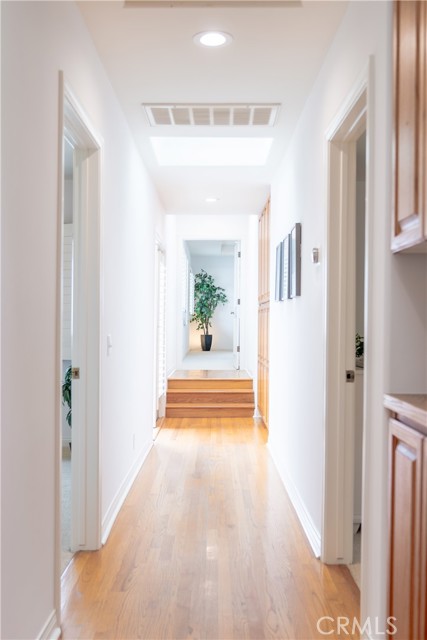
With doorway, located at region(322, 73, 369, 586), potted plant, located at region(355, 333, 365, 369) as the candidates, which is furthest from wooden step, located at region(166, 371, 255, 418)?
doorway, located at region(322, 73, 369, 586)

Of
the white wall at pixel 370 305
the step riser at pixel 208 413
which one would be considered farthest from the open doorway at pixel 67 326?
the step riser at pixel 208 413

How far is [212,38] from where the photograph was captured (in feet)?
8.05

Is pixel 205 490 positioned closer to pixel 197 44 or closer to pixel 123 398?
pixel 123 398

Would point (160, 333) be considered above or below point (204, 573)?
above

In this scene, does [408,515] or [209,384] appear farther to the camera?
[209,384]

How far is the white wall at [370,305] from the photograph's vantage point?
5.45 ft

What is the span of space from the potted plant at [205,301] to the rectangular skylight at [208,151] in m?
8.32

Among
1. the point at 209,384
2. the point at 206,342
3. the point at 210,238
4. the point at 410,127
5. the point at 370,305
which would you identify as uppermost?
the point at 210,238

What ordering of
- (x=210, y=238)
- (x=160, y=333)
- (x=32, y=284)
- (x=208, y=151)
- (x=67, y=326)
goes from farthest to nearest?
(x=210, y=238)
(x=160, y=333)
(x=67, y=326)
(x=208, y=151)
(x=32, y=284)

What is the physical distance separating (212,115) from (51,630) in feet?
9.49

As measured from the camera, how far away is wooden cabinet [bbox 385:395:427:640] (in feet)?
4.42

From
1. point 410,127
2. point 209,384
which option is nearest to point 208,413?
point 209,384

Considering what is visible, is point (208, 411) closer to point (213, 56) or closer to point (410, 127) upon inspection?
point (213, 56)

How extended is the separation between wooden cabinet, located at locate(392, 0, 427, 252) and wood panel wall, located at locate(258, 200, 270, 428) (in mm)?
3729
